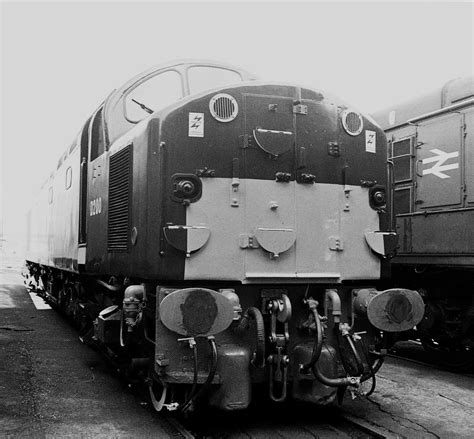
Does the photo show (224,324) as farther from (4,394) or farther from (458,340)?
(458,340)

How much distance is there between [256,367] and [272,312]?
0.43 metres

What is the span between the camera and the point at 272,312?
4.50m

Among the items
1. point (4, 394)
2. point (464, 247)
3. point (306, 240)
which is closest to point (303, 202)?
point (306, 240)

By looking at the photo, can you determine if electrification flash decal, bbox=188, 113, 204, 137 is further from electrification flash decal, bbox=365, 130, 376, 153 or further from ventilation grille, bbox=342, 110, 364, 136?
electrification flash decal, bbox=365, 130, 376, 153

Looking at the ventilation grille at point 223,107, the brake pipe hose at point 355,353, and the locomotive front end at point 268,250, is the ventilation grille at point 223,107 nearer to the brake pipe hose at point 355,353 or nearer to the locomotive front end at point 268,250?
the locomotive front end at point 268,250

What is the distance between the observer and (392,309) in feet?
15.1

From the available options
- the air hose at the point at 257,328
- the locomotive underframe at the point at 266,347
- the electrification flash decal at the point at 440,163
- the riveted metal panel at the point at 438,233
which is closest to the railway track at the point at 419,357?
the riveted metal panel at the point at 438,233

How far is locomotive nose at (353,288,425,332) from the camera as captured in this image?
4.58 m

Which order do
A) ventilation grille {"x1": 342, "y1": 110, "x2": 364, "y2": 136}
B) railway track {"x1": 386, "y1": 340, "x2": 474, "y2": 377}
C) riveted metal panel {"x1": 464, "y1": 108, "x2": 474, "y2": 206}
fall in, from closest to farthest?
ventilation grille {"x1": 342, "y1": 110, "x2": 364, "y2": 136} → riveted metal panel {"x1": 464, "y1": 108, "x2": 474, "y2": 206} → railway track {"x1": 386, "y1": 340, "x2": 474, "y2": 377}

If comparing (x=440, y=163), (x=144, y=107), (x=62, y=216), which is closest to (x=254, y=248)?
(x=144, y=107)

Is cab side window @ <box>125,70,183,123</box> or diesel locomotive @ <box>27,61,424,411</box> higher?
cab side window @ <box>125,70,183,123</box>

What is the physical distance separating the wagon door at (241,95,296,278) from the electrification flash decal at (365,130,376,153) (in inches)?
27.8

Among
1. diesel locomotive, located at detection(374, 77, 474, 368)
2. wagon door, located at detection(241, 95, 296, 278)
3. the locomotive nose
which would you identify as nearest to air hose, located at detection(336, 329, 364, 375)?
the locomotive nose

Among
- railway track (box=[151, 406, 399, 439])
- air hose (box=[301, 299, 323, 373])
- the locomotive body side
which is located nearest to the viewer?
air hose (box=[301, 299, 323, 373])
